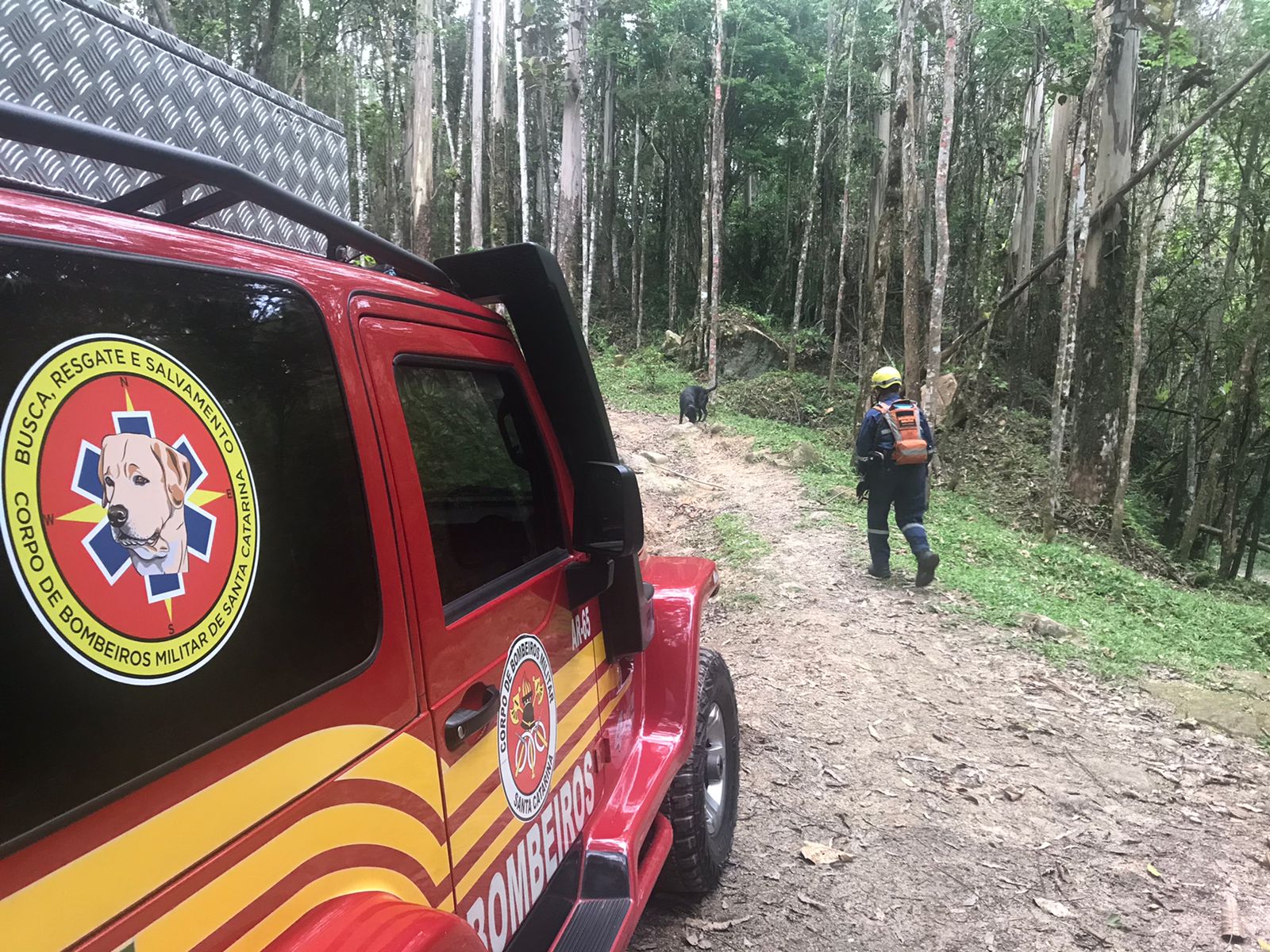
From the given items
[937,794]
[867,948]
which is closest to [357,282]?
[867,948]

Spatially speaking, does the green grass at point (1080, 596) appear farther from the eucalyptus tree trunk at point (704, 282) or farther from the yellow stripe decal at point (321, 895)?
the eucalyptus tree trunk at point (704, 282)

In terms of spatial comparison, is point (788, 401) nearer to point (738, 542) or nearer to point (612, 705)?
point (738, 542)

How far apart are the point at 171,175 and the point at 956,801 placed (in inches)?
158

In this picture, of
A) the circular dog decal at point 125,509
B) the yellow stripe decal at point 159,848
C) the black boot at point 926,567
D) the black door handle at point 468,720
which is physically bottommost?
the black boot at point 926,567

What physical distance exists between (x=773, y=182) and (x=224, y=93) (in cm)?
2923

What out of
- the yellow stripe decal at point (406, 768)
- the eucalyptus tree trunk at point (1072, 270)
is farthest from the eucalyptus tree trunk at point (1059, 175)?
the yellow stripe decal at point (406, 768)

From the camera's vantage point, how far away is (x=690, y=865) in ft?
A: 9.23

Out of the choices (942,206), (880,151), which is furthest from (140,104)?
(880,151)

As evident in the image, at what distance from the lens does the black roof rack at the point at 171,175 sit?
993 mm

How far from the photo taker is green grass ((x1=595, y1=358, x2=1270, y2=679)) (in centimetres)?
601

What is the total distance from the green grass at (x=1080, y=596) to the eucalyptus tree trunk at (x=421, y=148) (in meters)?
7.90

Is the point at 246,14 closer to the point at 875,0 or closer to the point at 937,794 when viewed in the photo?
the point at 937,794

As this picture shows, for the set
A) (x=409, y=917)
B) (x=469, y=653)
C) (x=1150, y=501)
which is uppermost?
(x=469, y=653)

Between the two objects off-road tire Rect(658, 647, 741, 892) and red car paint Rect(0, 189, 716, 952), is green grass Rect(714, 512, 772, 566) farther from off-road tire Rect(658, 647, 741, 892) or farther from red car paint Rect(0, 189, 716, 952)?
red car paint Rect(0, 189, 716, 952)
